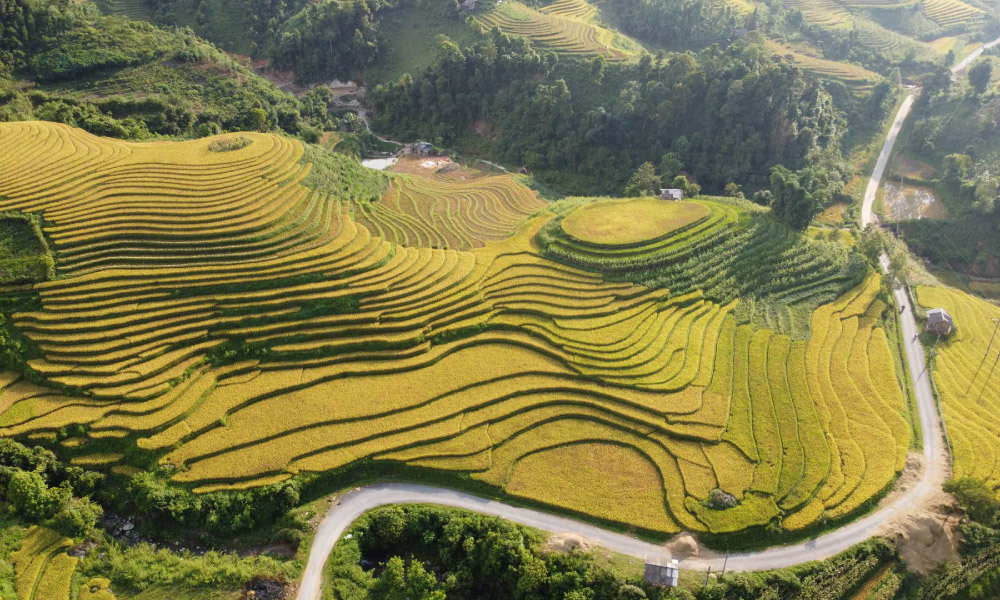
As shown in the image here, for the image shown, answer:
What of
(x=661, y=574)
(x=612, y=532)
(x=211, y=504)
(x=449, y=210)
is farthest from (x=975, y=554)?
(x=449, y=210)

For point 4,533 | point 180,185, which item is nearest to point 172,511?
point 4,533

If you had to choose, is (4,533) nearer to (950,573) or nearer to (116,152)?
(116,152)

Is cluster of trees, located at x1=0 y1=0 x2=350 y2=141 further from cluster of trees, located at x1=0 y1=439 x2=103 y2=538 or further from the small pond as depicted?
cluster of trees, located at x1=0 y1=439 x2=103 y2=538

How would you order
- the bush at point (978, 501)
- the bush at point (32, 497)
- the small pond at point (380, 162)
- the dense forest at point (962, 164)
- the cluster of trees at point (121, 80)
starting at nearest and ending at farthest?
1. the bush at point (32, 497)
2. the bush at point (978, 501)
3. the cluster of trees at point (121, 80)
4. the dense forest at point (962, 164)
5. the small pond at point (380, 162)

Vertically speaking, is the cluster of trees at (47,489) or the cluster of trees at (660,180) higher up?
the cluster of trees at (660,180)

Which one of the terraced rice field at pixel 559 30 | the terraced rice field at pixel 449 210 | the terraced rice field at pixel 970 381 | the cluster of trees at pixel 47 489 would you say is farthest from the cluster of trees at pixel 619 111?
the cluster of trees at pixel 47 489

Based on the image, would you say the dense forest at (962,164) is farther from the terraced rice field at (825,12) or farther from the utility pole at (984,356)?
the terraced rice field at (825,12)
